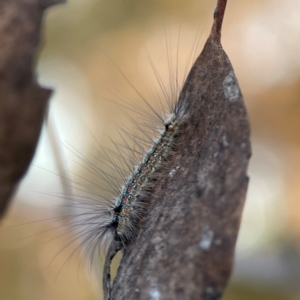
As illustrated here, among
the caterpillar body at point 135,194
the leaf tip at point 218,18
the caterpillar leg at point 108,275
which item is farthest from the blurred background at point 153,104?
the leaf tip at point 218,18

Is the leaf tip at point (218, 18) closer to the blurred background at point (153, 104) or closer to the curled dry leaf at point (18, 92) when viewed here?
the curled dry leaf at point (18, 92)

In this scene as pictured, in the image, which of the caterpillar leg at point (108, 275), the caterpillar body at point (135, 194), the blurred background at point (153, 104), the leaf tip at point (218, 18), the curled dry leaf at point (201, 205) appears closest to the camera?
the curled dry leaf at point (201, 205)

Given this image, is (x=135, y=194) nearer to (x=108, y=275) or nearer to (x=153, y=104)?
(x=108, y=275)

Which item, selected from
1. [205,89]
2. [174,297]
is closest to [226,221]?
[174,297]

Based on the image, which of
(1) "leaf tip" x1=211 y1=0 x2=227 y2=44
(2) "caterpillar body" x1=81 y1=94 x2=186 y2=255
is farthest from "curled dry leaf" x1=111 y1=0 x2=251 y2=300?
(2) "caterpillar body" x1=81 y1=94 x2=186 y2=255

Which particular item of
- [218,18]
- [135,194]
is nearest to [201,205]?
Answer: [218,18]

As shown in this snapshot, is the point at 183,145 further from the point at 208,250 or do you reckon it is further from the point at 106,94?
the point at 106,94

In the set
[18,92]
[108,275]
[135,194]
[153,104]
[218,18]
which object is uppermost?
[153,104]

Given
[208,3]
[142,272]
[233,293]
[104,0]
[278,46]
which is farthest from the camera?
[104,0]

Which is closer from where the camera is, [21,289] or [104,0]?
[21,289]
